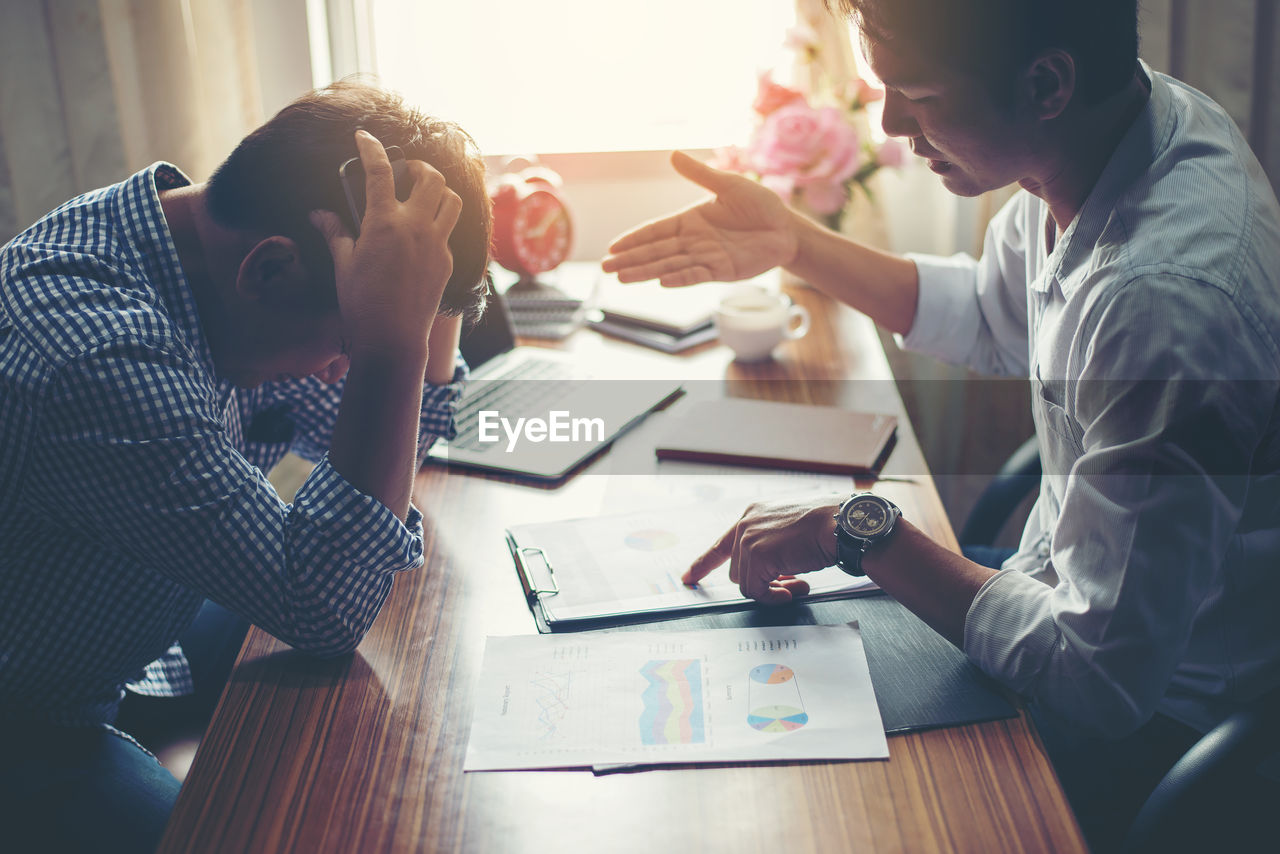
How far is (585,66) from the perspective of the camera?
208 centimetres

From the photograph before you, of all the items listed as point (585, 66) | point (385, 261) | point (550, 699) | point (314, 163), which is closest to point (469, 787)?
point (550, 699)

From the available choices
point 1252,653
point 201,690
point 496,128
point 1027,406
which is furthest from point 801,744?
point 496,128

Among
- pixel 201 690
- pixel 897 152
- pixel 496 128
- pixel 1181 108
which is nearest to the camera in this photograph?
pixel 1181 108

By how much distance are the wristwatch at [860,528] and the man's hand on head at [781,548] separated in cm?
1

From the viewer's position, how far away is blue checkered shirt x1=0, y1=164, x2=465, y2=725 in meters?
0.75

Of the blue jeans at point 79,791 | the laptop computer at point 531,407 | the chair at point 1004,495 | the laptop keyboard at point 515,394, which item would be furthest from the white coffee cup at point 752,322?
the blue jeans at point 79,791

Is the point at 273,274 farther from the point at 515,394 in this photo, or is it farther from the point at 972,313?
the point at 972,313

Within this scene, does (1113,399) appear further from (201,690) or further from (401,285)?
(201,690)

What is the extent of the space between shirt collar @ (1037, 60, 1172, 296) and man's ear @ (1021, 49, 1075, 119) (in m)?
0.07

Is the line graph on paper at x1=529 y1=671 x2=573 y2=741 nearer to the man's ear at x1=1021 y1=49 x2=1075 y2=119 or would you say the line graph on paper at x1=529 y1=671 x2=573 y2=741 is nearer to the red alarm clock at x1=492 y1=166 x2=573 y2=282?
the man's ear at x1=1021 y1=49 x2=1075 y2=119

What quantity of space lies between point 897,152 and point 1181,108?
0.83 m

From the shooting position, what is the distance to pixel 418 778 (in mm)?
685

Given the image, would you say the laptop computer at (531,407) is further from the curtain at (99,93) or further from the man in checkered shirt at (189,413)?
the curtain at (99,93)

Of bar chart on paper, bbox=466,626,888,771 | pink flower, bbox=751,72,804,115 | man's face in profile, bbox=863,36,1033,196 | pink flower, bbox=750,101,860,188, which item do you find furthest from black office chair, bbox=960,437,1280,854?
pink flower, bbox=751,72,804,115
